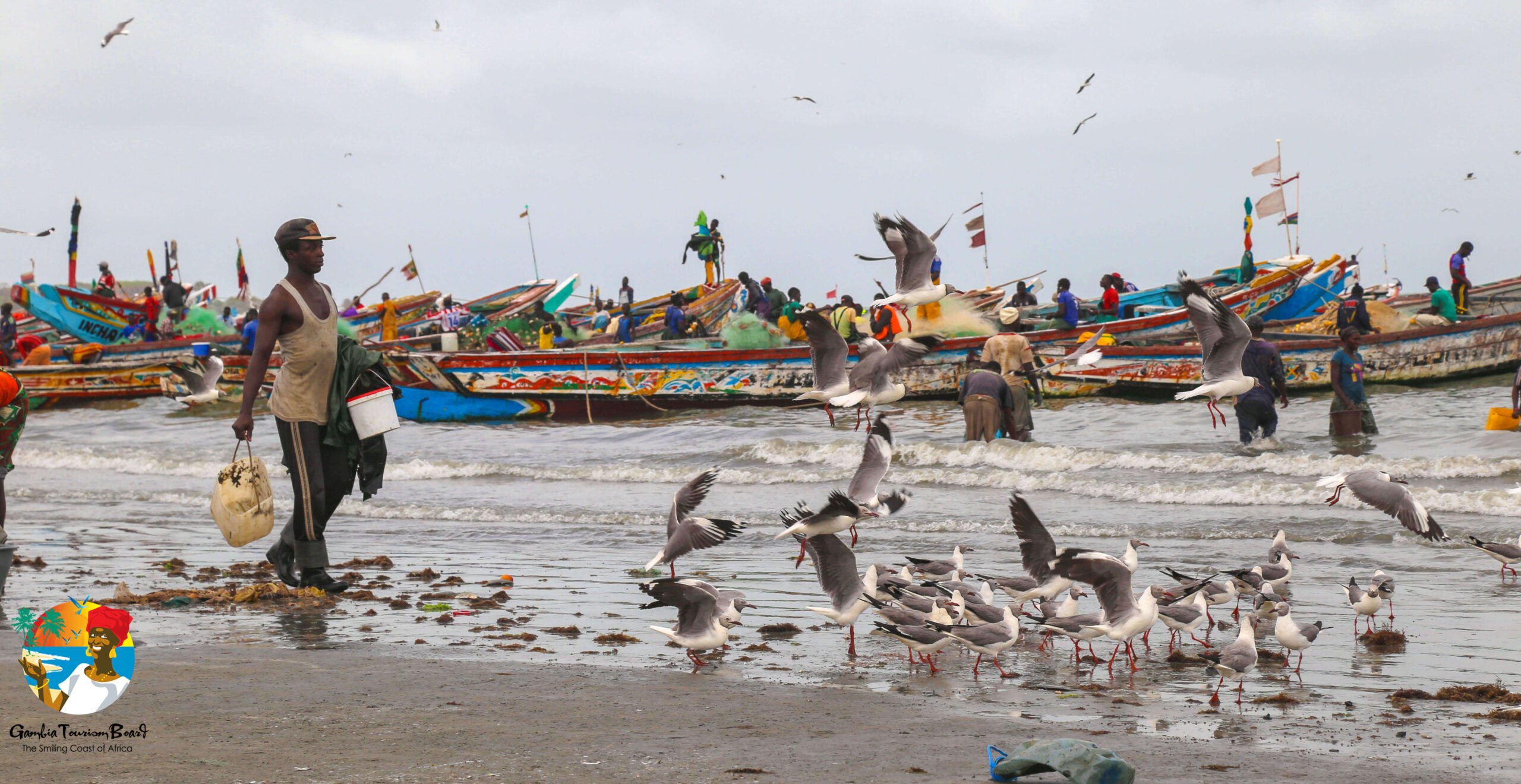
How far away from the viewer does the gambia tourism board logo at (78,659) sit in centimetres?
420

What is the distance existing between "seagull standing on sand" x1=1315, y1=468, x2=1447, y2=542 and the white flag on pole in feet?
79.1

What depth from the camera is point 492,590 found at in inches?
297

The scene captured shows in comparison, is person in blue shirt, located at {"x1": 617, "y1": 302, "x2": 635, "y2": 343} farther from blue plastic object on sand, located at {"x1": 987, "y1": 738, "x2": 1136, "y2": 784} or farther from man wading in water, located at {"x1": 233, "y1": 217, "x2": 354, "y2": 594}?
blue plastic object on sand, located at {"x1": 987, "y1": 738, "x2": 1136, "y2": 784}

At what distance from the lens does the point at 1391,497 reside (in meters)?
7.93

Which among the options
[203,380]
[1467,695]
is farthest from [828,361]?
[203,380]

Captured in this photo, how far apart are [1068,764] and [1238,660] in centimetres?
191

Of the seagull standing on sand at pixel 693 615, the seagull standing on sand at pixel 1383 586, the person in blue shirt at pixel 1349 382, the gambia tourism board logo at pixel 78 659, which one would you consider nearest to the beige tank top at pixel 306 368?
the gambia tourism board logo at pixel 78 659

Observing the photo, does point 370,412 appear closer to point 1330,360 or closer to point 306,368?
point 306,368

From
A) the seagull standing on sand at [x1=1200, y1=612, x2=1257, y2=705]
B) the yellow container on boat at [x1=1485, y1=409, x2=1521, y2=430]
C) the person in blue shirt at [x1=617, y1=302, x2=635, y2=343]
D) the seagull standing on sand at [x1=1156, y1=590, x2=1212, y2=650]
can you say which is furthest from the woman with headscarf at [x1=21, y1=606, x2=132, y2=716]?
the person in blue shirt at [x1=617, y1=302, x2=635, y2=343]

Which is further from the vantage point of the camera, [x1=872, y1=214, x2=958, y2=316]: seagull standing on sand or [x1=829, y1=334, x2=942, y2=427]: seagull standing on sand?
[x1=829, y1=334, x2=942, y2=427]: seagull standing on sand

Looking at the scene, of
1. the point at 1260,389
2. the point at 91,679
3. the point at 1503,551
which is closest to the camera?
the point at 91,679

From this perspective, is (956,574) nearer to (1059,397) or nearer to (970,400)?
(970,400)

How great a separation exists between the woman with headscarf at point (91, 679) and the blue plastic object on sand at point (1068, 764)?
2830 mm

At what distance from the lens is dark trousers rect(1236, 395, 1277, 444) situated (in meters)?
15.2
